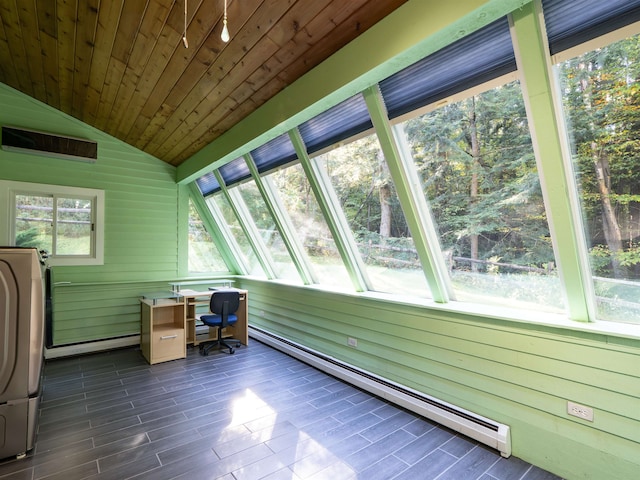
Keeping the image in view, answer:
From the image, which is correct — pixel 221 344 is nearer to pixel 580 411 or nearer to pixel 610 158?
pixel 580 411

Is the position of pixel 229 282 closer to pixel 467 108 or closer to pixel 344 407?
pixel 344 407

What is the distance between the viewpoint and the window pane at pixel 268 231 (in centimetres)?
434

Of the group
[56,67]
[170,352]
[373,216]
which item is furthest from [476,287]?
[56,67]

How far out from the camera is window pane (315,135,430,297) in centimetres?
273

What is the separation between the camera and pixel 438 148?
2281mm

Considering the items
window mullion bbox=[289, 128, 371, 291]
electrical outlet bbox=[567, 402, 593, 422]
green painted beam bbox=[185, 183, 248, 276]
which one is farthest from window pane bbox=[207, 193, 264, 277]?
electrical outlet bbox=[567, 402, 593, 422]

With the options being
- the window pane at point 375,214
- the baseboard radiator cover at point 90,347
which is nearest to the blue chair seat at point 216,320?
the baseboard radiator cover at point 90,347

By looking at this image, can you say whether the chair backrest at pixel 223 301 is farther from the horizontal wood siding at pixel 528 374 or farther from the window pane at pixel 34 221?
A: the window pane at pixel 34 221

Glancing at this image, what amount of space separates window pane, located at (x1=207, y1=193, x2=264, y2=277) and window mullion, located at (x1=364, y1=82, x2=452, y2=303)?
3.20 metres

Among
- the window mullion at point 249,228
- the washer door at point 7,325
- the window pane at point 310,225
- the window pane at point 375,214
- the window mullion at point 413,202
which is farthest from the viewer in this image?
the window mullion at point 249,228

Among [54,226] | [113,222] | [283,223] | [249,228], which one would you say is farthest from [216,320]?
[54,226]

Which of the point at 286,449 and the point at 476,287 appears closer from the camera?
the point at 286,449

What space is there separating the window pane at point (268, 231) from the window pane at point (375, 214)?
1462 millimetres

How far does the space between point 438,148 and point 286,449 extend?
7.75ft
